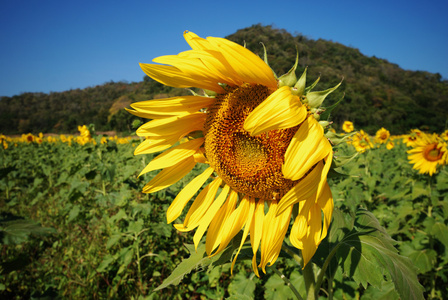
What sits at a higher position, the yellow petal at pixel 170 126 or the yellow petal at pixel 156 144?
the yellow petal at pixel 170 126

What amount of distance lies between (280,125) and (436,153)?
4.00m

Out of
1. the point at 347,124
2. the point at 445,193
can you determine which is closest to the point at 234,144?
the point at 445,193

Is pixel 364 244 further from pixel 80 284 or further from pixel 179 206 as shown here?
pixel 80 284

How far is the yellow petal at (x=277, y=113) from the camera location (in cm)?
81

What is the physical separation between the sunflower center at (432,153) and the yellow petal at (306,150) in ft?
12.6

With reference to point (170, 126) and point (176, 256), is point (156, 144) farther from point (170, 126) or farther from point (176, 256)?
point (176, 256)

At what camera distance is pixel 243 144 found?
112cm

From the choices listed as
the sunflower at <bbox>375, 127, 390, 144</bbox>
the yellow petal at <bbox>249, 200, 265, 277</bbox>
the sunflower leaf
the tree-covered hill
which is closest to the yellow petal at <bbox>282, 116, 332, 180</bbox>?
the yellow petal at <bbox>249, 200, 265, 277</bbox>

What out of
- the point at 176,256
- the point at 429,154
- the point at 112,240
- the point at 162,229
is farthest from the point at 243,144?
the point at 429,154

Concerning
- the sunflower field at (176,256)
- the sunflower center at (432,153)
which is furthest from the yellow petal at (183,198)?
the sunflower center at (432,153)

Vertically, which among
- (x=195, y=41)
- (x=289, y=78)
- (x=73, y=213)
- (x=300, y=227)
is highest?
(x=195, y=41)

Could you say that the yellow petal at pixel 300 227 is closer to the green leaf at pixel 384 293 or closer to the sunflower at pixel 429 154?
the green leaf at pixel 384 293

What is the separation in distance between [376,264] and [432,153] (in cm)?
371

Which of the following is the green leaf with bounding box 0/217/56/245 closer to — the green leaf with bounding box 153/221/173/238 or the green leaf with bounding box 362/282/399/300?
the green leaf with bounding box 153/221/173/238
